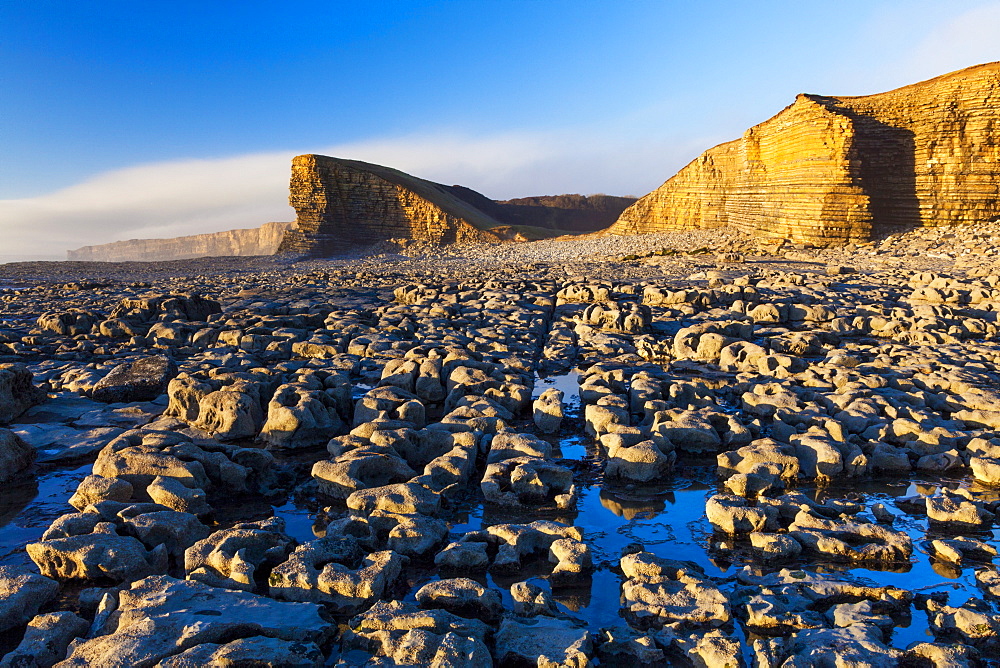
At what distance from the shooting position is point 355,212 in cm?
3791

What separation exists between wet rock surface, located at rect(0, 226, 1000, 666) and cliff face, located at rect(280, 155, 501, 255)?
86.2ft

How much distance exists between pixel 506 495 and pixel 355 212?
1375 inches

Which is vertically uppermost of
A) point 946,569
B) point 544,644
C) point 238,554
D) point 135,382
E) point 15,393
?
point 15,393

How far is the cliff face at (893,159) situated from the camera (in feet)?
72.5

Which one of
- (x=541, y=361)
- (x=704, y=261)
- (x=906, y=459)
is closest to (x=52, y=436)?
(x=541, y=361)

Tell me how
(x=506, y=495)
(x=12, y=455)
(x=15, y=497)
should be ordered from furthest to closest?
1. (x=12, y=455)
2. (x=15, y=497)
3. (x=506, y=495)

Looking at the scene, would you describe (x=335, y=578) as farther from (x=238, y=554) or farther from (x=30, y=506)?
(x=30, y=506)

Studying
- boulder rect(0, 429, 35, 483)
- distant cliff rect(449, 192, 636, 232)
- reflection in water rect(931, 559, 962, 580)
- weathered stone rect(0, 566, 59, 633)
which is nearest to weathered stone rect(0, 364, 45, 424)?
boulder rect(0, 429, 35, 483)

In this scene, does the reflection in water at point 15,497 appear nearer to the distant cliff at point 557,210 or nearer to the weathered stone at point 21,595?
the weathered stone at point 21,595

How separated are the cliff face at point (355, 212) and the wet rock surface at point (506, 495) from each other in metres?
26.3

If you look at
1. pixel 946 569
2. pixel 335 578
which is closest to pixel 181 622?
pixel 335 578

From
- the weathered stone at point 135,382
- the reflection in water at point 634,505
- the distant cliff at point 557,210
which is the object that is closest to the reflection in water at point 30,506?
the weathered stone at point 135,382

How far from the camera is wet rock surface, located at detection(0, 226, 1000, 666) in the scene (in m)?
3.60

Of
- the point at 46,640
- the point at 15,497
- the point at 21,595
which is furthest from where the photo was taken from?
the point at 15,497
